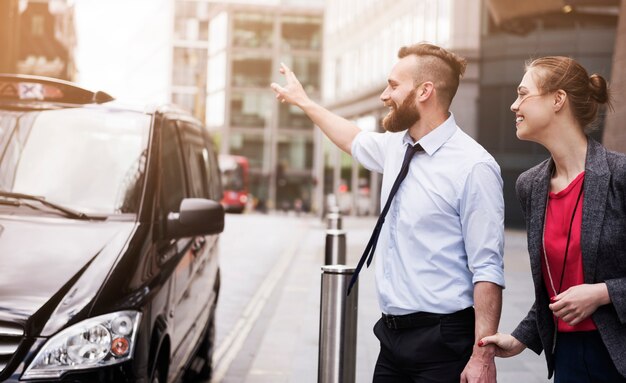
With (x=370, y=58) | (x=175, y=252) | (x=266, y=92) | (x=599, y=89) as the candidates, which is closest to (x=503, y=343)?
(x=599, y=89)

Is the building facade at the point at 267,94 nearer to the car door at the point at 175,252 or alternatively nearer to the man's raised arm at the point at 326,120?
the car door at the point at 175,252

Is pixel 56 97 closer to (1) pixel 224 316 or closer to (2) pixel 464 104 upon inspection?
(1) pixel 224 316

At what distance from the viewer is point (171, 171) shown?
541 cm

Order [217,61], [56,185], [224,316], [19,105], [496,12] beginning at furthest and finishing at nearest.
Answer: [217,61]
[496,12]
[224,316]
[19,105]
[56,185]

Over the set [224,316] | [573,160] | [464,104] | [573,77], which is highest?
[464,104]

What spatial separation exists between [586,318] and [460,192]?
2.08 feet

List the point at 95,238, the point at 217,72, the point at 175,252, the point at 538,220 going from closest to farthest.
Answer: the point at 538,220, the point at 95,238, the point at 175,252, the point at 217,72

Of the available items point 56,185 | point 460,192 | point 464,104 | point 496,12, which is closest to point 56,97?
point 56,185

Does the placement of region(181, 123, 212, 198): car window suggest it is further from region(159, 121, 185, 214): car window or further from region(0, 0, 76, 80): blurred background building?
region(0, 0, 76, 80): blurred background building

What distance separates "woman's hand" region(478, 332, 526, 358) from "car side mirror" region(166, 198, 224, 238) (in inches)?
87.1

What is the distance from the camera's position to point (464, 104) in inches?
1147

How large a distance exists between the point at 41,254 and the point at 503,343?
2.21 m

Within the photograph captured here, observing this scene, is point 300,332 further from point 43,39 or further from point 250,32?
point 250,32

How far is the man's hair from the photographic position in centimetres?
325
